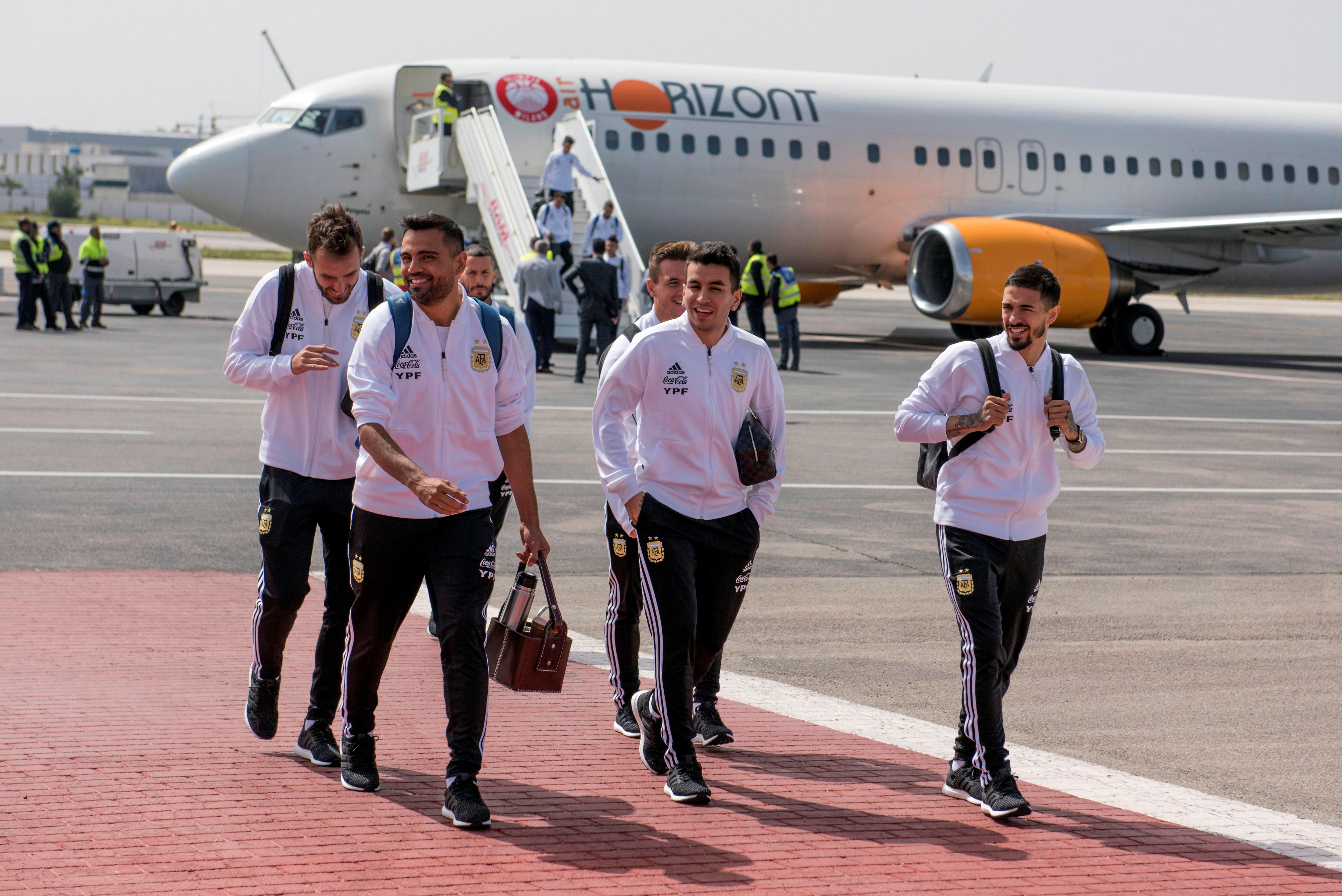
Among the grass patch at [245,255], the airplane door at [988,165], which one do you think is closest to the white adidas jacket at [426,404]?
the airplane door at [988,165]

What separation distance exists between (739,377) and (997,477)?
99 centimetres

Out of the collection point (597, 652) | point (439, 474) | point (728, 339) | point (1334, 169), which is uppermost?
point (1334, 169)

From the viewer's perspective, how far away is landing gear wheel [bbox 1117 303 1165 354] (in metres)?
28.5

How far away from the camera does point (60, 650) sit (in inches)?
273

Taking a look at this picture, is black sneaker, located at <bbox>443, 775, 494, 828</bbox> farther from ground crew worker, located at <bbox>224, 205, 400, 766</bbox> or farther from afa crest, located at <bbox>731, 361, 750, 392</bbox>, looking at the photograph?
afa crest, located at <bbox>731, 361, 750, 392</bbox>

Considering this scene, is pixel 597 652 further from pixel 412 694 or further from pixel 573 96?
pixel 573 96

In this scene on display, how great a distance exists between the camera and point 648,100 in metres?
27.0

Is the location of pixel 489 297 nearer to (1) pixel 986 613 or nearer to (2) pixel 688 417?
(2) pixel 688 417

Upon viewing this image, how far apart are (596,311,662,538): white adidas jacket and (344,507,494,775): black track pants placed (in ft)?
1.77

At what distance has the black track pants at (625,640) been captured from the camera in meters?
6.01

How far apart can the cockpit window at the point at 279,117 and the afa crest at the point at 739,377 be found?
22.7m

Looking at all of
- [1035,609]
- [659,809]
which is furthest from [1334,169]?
[659,809]

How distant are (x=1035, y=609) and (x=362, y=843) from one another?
200 inches

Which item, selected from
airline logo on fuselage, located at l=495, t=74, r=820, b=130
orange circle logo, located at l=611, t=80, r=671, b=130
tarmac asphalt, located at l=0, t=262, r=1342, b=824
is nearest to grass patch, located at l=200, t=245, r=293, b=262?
airline logo on fuselage, located at l=495, t=74, r=820, b=130
